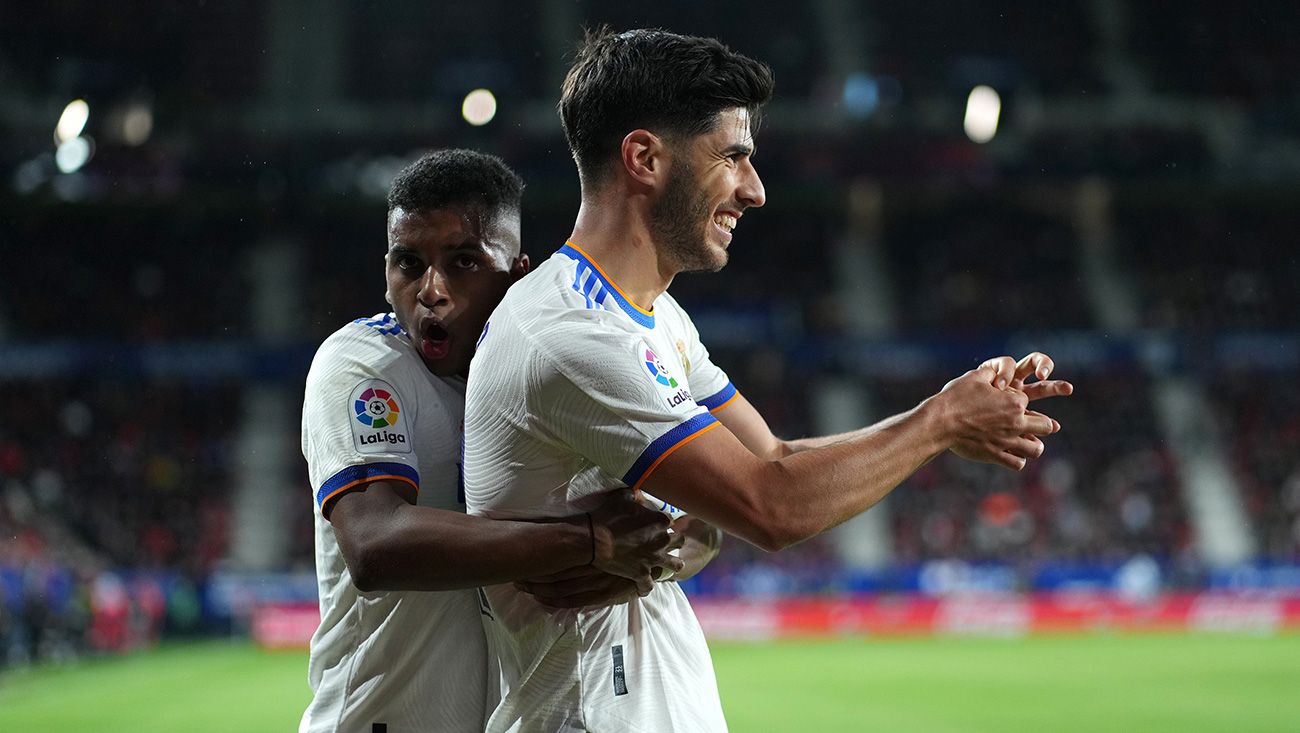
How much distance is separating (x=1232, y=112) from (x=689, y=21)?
529 inches

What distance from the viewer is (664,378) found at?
8.38 ft

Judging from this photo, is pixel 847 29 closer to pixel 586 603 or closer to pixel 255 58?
pixel 255 58

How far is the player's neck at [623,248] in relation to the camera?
278 centimetres

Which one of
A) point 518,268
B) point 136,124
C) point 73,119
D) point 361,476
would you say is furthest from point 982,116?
point 361,476

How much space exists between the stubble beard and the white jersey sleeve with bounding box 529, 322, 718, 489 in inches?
14.0

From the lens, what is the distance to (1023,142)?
87.9ft

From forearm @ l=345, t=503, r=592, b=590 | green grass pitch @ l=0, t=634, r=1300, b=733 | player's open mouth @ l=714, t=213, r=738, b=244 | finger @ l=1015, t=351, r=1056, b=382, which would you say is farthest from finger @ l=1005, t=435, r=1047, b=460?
green grass pitch @ l=0, t=634, r=1300, b=733

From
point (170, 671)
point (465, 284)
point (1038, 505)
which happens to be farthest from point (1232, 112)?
point (465, 284)

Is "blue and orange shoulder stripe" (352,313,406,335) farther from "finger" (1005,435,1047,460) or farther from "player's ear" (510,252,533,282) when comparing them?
"finger" (1005,435,1047,460)

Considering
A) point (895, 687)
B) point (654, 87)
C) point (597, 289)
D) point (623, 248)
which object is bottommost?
point (895, 687)

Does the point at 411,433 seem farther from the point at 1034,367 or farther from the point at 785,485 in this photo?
the point at 1034,367

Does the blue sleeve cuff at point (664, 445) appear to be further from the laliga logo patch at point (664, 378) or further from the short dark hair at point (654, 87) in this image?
the short dark hair at point (654, 87)

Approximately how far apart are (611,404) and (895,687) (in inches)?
492

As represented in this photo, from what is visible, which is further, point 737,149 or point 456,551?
point 737,149
